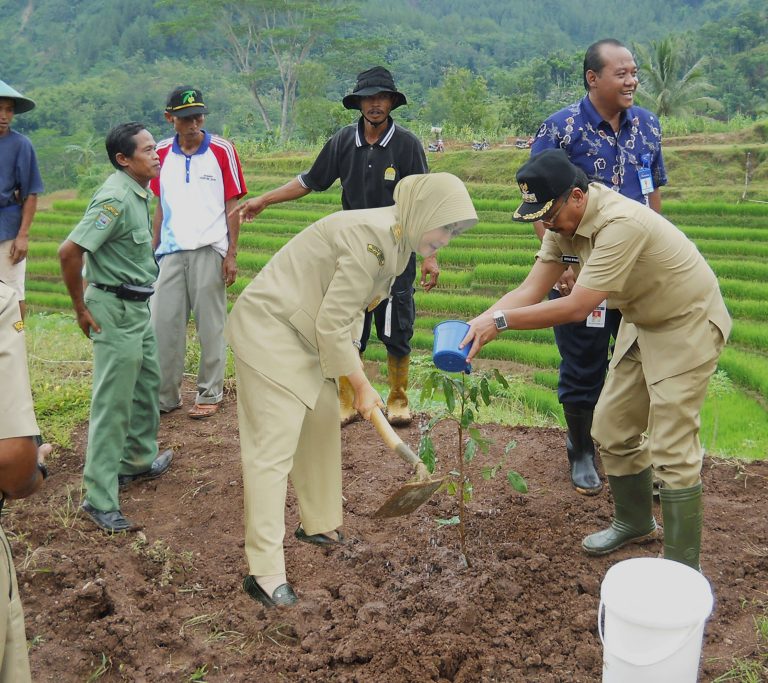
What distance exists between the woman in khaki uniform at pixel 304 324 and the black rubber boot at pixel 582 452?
1.30 m

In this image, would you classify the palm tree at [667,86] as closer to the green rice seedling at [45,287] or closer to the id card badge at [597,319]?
the green rice seedling at [45,287]

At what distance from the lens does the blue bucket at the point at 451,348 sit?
9.53 ft

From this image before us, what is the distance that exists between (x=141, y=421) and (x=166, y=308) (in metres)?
0.94

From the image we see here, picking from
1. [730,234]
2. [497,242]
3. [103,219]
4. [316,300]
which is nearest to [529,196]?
[316,300]

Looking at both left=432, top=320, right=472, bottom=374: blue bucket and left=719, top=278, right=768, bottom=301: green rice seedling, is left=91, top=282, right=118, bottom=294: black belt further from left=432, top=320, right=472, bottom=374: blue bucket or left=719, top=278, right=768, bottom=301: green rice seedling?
left=719, top=278, right=768, bottom=301: green rice seedling

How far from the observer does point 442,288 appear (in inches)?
400

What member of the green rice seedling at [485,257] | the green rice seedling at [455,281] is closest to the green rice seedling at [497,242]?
the green rice seedling at [485,257]

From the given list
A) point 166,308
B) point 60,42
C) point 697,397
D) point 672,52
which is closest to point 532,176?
point 697,397

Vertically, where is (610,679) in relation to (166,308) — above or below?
below

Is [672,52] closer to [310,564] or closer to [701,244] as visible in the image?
[701,244]

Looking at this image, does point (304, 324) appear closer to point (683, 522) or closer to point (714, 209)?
point (683, 522)

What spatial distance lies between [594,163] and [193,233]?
6.90 ft

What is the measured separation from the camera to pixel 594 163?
386cm

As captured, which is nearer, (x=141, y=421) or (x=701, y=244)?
(x=141, y=421)
